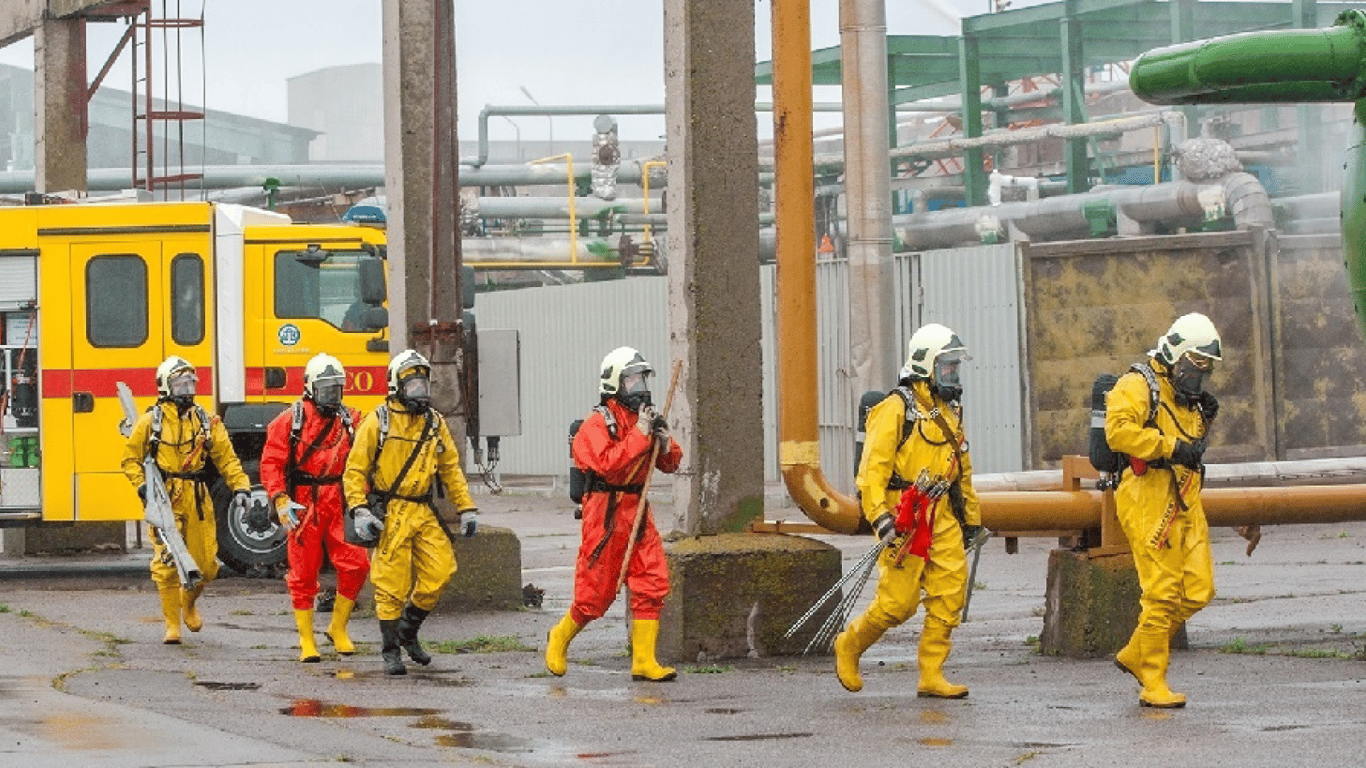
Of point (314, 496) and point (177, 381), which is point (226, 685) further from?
point (177, 381)

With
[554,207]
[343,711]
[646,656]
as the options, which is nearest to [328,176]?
[554,207]

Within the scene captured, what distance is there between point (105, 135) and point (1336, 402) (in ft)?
172

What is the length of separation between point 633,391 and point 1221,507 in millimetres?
3257

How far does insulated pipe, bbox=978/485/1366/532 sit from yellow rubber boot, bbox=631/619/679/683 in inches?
74.5

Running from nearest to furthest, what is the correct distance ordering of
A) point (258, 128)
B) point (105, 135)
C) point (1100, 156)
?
point (1100, 156), point (105, 135), point (258, 128)

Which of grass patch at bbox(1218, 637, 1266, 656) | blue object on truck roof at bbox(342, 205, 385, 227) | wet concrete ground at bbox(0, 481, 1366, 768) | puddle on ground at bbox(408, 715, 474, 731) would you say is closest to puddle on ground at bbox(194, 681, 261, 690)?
wet concrete ground at bbox(0, 481, 1366, 768)

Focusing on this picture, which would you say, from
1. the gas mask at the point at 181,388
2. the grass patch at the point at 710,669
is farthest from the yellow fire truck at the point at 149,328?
the grass patch at the point at 710,669

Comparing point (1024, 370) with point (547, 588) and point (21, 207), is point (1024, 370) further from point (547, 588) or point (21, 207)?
point (21, 207)

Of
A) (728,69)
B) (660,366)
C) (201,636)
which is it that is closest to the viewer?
(728,69)

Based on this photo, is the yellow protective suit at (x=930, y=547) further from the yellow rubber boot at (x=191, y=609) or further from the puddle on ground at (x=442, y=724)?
the yellow rubber boot at (x=191, y=609)

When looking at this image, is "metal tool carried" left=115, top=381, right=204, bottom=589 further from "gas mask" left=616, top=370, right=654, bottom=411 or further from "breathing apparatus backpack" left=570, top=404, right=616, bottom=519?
"gas mask" left=616, top=370, right=654, bottom=411

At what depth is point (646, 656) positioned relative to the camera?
1163 centimetres

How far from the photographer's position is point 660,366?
29953mm

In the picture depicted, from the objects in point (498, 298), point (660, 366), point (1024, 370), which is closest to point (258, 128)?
point (498, 298)
